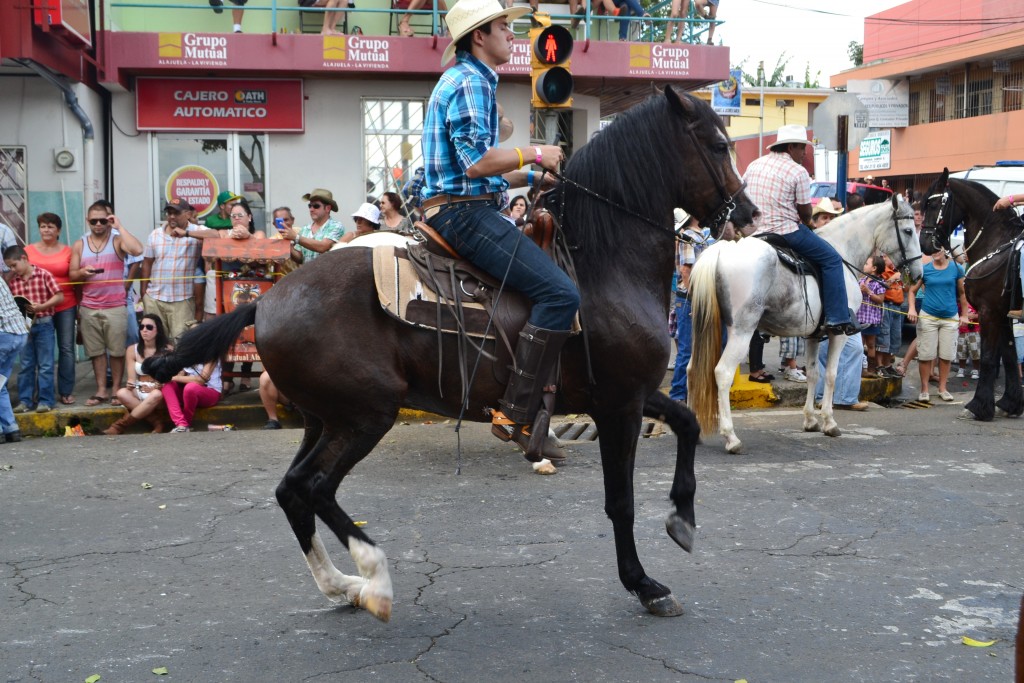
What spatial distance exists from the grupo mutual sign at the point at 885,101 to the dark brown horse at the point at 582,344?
34.6 m

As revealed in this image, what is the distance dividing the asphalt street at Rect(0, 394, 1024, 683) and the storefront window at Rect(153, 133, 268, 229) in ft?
23.1

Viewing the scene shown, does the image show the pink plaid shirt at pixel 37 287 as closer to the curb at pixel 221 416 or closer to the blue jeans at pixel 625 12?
the curb at pixel 221 416

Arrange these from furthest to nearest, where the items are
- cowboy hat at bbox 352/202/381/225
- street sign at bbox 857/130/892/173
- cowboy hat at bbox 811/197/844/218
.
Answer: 1. street sign at bbox 857/130/892/173
2. cowboy hat at bbox 811/197/844/218
3. cowboy hat at bbox 352/202/381/225

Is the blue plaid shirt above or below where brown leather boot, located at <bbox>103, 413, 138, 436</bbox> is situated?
above

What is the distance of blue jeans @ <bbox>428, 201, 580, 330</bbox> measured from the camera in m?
4.66

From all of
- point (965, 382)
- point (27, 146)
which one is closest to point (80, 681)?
point (27, 146)

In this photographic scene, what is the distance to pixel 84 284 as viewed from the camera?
10984mm

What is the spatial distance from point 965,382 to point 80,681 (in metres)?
12.2

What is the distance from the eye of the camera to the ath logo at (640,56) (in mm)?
15571

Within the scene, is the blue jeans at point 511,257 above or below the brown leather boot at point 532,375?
above

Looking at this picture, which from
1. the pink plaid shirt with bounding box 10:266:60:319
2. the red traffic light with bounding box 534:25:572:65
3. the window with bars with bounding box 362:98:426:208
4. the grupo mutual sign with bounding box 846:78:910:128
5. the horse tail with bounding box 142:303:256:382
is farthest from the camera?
the grupo mutual sign with bounding box 846:78:910:128

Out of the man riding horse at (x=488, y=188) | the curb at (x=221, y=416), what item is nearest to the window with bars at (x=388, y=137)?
the curb at (x=221, y=416)

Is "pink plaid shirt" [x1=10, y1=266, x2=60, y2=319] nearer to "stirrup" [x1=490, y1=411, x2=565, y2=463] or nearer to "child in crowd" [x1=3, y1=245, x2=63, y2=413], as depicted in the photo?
"child in crowd" [x1=3, y1=245, x2=63, y2=413]

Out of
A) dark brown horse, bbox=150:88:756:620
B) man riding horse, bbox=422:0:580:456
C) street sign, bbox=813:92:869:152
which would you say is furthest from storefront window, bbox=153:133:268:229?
man riding horse, bbox=422:0:580:456
